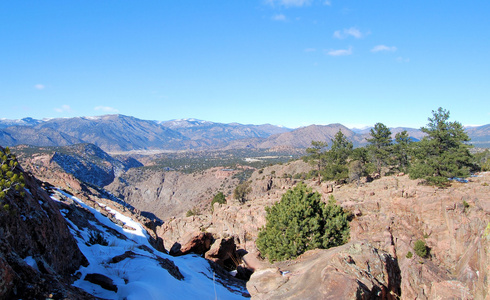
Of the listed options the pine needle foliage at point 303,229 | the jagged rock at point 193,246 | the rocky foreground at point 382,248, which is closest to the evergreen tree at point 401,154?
the rocky foreground at point 382,248

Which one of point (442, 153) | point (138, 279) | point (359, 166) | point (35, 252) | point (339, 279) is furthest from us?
point (359, 166)

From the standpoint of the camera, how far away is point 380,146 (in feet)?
170

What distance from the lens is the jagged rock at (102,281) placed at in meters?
7.31

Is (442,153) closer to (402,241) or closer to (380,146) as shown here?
(402,241)

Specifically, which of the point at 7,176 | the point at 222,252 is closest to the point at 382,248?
the point at 222,252

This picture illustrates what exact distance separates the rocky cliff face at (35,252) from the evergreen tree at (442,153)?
33858 mm

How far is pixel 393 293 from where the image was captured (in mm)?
6402

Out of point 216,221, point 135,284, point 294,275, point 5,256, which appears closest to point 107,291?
point 135,284

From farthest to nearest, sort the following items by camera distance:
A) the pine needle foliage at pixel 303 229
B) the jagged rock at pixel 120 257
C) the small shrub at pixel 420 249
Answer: the small shrub at pixel 420 249 < the pine needle foliage at pixel 303 229 < the jagged rock at pixel 120 257

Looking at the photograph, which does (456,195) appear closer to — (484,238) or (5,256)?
(484,238)

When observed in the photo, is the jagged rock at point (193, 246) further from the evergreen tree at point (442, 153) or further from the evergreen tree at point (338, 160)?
the evergreen tree at point (338, 160)

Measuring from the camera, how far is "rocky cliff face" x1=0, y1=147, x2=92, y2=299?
4809 mm

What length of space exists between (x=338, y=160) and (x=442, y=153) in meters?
19.8

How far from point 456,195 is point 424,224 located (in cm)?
407
